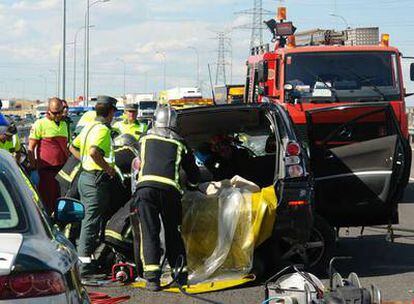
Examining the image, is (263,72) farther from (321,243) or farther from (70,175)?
(321,243)

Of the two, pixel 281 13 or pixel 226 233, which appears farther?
pixel 281 13

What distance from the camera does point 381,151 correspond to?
879cm

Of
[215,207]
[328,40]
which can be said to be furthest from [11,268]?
[328,40]

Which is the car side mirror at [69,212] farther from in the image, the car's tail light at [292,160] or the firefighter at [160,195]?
the car's tail light at [292,160]

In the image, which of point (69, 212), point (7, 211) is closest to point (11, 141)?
point (69, 212)

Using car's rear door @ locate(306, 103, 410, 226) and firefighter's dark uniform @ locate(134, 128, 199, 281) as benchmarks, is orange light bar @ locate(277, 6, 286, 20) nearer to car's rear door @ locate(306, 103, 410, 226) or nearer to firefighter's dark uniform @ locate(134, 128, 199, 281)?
car's rear door @ locate(306, 103, 410, 226)

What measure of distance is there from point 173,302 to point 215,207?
1096 mm

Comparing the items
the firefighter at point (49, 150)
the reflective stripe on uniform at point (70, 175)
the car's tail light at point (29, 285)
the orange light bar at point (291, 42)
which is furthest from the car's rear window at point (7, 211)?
the orange light bar at point (291, 42)

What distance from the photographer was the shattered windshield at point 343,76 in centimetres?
1341

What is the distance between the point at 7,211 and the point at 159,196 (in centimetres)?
360

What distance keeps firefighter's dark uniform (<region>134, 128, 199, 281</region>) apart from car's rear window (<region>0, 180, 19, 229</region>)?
3.40 m

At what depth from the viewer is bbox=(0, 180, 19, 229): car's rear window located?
4.04 m

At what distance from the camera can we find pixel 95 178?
28.0 feet

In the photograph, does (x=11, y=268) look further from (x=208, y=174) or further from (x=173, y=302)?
(x=208, y=174)
